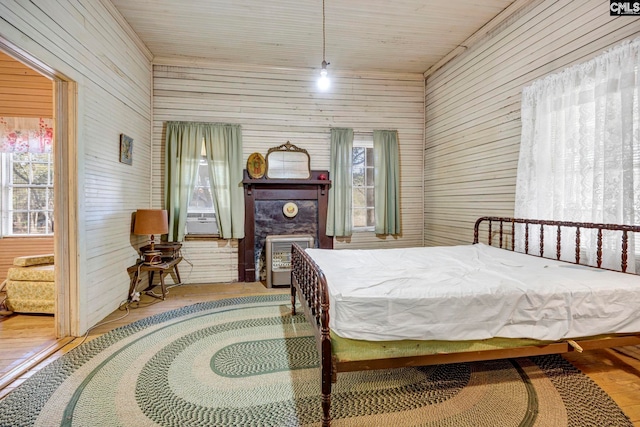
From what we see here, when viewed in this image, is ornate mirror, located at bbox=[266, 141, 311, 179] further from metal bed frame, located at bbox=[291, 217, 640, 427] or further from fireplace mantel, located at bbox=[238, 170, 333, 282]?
metal bed frame, located at bbox=[291, 217, 640, 427]

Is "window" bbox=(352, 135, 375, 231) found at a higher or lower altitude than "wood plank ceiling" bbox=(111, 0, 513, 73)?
lower

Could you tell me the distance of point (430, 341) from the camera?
1.72 m

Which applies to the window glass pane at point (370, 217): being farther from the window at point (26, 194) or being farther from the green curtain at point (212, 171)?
the window at point (26, 194)

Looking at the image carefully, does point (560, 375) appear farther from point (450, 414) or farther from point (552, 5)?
point (552, 5)

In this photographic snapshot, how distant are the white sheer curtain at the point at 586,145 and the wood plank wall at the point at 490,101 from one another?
218 millimetres

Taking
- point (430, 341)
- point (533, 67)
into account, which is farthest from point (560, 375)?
point (533, 67)

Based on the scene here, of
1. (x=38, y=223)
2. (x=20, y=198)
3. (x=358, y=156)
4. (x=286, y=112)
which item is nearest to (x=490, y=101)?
(x=358, y=156)

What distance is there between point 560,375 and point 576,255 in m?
1.08

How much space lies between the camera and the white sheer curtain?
2.20 meters

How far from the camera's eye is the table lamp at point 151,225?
3.53m

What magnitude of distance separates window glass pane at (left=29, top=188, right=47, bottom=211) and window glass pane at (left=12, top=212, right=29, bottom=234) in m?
0.16

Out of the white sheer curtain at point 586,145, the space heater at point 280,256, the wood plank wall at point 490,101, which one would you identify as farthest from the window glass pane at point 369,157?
the white sheer curtain at point 586,145

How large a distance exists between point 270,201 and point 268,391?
3.03 meters

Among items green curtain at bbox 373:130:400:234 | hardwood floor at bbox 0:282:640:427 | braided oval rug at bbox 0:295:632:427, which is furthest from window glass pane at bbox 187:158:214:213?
green curtain at bbox 373:130:400:234
